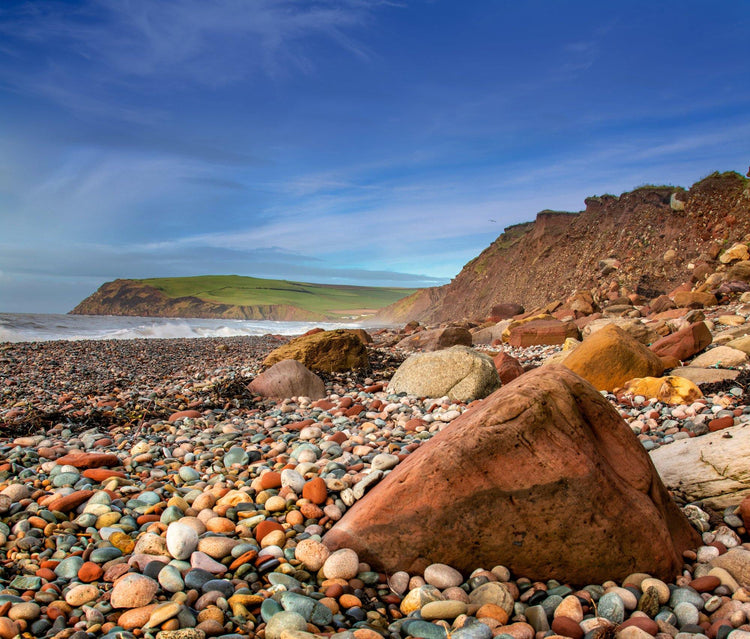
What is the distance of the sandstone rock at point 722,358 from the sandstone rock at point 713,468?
4874mm

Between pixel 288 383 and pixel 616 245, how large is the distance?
26.2 m

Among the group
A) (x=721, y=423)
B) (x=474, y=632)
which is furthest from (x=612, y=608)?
(x=721, y=423)

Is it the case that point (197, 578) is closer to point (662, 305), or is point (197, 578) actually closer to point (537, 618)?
point (537, 618)

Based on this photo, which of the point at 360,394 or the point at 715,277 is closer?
the point at 360,394

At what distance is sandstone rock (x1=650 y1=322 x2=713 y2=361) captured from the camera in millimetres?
8570

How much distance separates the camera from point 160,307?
231 feet

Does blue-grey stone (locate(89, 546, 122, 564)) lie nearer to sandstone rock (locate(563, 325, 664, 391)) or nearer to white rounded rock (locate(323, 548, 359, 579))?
white rounded rock (locate(323, 548, 359, 579))

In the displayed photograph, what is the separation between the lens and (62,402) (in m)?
7.73

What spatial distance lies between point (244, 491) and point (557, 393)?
2.20m

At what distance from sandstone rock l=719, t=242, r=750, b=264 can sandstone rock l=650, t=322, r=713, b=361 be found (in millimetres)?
13559

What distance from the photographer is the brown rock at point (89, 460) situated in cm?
414

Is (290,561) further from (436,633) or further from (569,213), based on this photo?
(569,213)

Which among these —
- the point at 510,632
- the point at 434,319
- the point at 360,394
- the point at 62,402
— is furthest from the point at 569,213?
the point at 510,632

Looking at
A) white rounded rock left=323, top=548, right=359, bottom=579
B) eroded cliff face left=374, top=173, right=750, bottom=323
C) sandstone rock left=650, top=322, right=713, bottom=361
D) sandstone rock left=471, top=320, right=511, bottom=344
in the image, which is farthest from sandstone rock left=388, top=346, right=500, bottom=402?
eroded cliff face left=374, top=173, right=750, bottom=323
